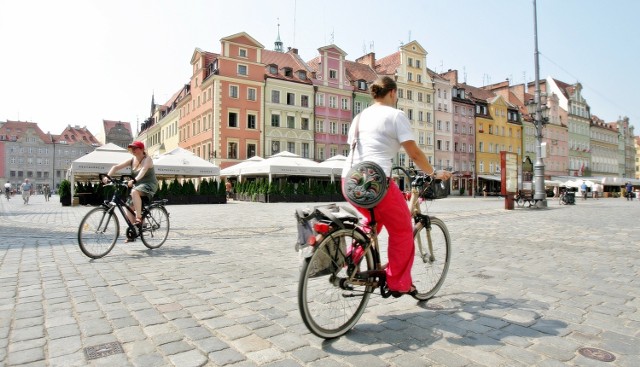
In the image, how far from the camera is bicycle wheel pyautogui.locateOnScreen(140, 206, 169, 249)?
6791mm

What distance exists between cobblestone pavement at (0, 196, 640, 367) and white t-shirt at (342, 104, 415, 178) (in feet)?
3.94

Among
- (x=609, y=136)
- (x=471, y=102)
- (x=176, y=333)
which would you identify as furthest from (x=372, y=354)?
(x=609, y=136)

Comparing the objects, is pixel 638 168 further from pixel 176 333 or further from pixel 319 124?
pixel 176 333

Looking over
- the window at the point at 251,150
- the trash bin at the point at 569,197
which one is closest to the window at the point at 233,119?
the window at the point at 251,150

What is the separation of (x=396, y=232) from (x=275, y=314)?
1.17 m

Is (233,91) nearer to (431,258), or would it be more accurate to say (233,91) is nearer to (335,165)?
(335,165)

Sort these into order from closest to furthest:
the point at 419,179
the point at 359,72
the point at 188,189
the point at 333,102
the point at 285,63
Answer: the point at 419,179, the point at 188,189, the point at 333,102, the point at 285,63, the point at 359,72

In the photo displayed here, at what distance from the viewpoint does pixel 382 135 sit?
3057 millimetres

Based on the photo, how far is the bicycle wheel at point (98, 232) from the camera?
583cm

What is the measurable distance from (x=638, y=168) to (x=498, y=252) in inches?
5864

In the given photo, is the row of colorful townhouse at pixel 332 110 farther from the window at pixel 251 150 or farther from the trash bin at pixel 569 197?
the trash bin at pixel 569 197

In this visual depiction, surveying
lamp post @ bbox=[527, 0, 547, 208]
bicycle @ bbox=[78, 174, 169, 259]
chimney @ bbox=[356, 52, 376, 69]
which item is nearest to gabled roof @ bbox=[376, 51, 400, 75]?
chimney @ bbox=[356, 52, 376, 69]

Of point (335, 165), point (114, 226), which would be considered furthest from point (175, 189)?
point (114, 226)

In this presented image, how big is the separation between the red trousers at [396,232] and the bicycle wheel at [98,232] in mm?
4326
